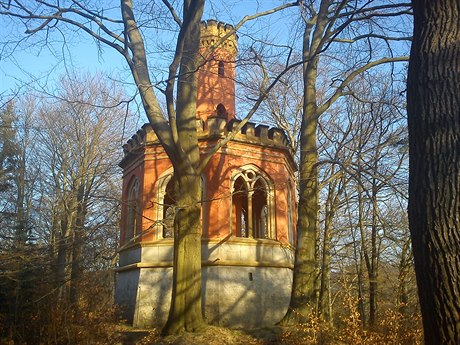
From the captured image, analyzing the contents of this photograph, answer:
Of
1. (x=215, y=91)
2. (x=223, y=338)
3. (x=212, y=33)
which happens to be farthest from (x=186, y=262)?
(x=212, y=33)

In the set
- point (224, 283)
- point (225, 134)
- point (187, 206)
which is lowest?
point (224, 283)

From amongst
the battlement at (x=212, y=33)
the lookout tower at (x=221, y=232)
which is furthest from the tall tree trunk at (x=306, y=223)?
the battlement at (x=212, y=33)

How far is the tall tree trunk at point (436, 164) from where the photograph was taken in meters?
3.51

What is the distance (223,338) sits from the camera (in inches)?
332

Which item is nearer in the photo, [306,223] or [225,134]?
[306,223]

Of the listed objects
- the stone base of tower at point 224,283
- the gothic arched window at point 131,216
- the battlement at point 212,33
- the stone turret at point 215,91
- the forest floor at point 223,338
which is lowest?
the forest floor at point 223,338

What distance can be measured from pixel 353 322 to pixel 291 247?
7321mm

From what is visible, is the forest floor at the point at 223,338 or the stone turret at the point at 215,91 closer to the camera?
the forest floor at the point at 223,338

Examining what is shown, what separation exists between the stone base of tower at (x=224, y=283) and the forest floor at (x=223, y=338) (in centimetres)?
233

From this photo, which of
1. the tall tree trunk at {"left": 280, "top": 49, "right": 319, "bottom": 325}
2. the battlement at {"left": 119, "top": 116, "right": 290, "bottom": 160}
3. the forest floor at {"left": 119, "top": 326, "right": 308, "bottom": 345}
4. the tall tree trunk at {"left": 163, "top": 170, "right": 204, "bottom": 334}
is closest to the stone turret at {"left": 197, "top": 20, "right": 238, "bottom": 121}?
the battlement at {"left": 119, "top": 116, "right": 290, "bottom": 160}

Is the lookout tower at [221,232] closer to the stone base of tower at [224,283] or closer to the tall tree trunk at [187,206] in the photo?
the stone base of tower at [224,283]

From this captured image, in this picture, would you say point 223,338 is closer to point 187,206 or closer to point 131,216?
point 187,206

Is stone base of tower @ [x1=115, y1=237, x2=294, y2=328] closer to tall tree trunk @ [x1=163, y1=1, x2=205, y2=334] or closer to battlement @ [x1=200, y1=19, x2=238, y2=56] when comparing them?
tall tree trunk @ [x1=163, y1=1, x2=205, y2=334]

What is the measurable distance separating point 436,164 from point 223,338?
5.97 metres
